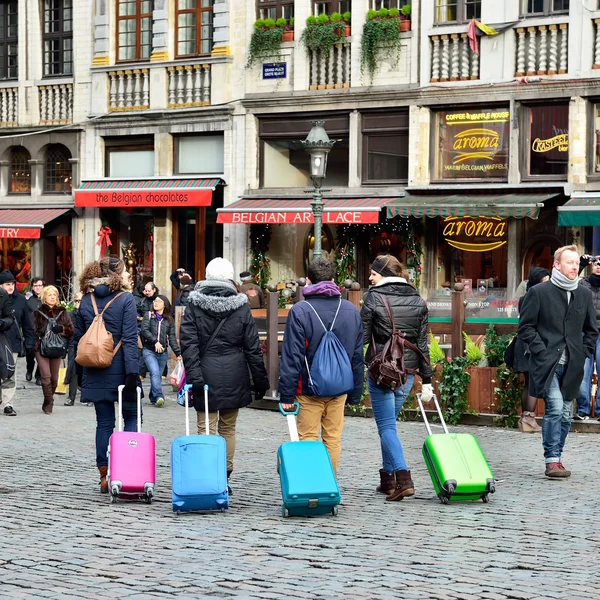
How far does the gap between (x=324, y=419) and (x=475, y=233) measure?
1645 centimetres

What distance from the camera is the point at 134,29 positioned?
3086cm

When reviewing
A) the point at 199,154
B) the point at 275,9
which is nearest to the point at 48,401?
the point at 199,154

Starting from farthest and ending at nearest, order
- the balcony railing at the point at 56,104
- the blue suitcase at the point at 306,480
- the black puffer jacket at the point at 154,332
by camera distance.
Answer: the balcony railing at the point at 56,104, the black puffer jacket at the point at 154,332, the blue suitcase at the point at 306,480

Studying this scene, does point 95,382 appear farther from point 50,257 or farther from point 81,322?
point 50,257

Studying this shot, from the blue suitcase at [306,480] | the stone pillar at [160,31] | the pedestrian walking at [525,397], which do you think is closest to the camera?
the blue suitcase at [306,480]

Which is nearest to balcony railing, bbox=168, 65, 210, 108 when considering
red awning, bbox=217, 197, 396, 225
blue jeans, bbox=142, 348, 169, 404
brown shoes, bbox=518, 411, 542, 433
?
red awning, bbox=217, 197, 396, 225

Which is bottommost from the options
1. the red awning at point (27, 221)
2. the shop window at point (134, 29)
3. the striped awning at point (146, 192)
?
the red awning at point (27, 221)

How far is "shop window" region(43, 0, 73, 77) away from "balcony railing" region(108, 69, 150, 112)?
5.13 ft

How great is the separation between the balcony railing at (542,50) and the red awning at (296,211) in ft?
11.8

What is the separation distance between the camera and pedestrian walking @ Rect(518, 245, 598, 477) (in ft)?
36.6

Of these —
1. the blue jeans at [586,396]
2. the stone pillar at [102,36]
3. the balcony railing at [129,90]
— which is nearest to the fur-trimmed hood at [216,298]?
the blue jeans at [586,396]

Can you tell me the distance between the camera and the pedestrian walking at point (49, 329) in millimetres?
17156

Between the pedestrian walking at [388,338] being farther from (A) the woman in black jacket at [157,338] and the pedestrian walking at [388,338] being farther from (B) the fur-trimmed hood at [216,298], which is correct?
(A) the woman in black jacket at [157,338]

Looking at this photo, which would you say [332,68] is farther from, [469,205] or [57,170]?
[57,170]
